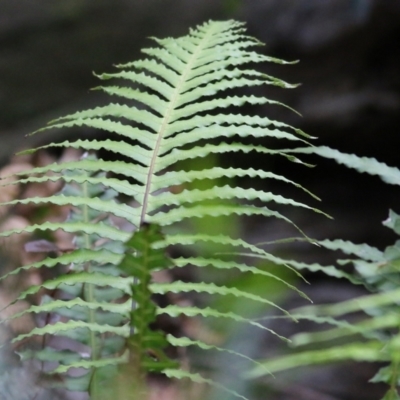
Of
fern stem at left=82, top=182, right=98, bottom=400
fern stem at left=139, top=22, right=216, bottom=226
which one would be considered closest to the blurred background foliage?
fern stem at left=82, top=182, right=98, bottom=400

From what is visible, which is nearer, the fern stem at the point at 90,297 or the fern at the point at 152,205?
the fern at the point at 152,205

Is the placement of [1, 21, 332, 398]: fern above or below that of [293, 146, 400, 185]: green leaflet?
below

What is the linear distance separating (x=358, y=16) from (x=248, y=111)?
596 millimetres

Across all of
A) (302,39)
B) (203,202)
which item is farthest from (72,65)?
(203,202)

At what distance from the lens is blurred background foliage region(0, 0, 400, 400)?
86.0 inches

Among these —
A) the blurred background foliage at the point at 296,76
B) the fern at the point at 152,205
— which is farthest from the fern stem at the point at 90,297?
the blurred background foliage at the point at 296,76

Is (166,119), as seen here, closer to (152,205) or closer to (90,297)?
(152,205)

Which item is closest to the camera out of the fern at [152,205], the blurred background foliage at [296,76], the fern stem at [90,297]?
the fern at [152,205]

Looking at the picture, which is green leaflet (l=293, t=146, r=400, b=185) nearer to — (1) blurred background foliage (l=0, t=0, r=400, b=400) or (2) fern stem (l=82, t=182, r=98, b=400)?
(2) fern stem (l=82, t=182, r=98, b=400)

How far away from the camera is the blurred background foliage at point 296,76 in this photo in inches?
86.0

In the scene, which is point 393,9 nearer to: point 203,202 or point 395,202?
point 395,202

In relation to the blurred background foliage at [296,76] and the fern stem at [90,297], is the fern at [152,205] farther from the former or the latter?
the blurred background foliage at [296,76]

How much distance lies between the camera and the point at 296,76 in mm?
2365

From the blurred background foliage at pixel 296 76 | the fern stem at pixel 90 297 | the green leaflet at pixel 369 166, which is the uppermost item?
the blurred background foliage at pixel 296 76
